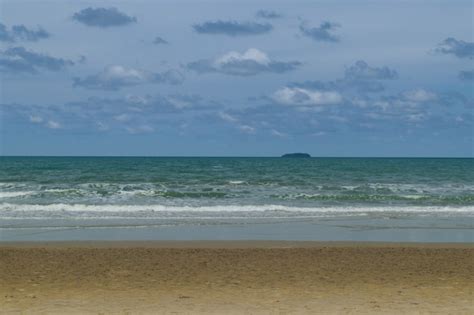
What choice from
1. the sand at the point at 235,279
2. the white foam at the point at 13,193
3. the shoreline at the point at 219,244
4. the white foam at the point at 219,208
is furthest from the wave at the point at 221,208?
the sand at the point at 235,279

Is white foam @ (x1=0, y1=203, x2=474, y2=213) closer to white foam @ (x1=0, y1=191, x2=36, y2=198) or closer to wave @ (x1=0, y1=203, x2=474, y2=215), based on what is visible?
wave @ (x1=0, y1=203, x2=474, y2=215)

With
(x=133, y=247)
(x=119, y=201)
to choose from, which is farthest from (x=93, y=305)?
(x=119, y=201)

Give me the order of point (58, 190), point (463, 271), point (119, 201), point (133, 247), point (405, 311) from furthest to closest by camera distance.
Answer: point (58, 190)
point (119, 201)
point (133, 247)
point (463, 271)
point (405, 311)

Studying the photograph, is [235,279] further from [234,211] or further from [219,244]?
[234,211]

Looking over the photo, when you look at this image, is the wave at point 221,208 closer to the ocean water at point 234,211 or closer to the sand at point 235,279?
the ocean water at point 234,211

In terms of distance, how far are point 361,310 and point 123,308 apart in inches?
121

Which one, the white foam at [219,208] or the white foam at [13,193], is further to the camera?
the white foam at [13,193]

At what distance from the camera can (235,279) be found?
11047mm

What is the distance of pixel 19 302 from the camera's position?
9336 mm

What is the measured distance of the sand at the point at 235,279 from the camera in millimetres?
9086

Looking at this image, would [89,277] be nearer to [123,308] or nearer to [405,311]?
[123,308]

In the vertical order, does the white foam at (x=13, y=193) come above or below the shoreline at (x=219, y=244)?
above

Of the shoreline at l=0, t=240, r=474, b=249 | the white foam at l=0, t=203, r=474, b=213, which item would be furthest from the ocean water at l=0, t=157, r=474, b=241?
the shoreline at l=0, t=240, r=474, b=249

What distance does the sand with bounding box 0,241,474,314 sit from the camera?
358 inches
